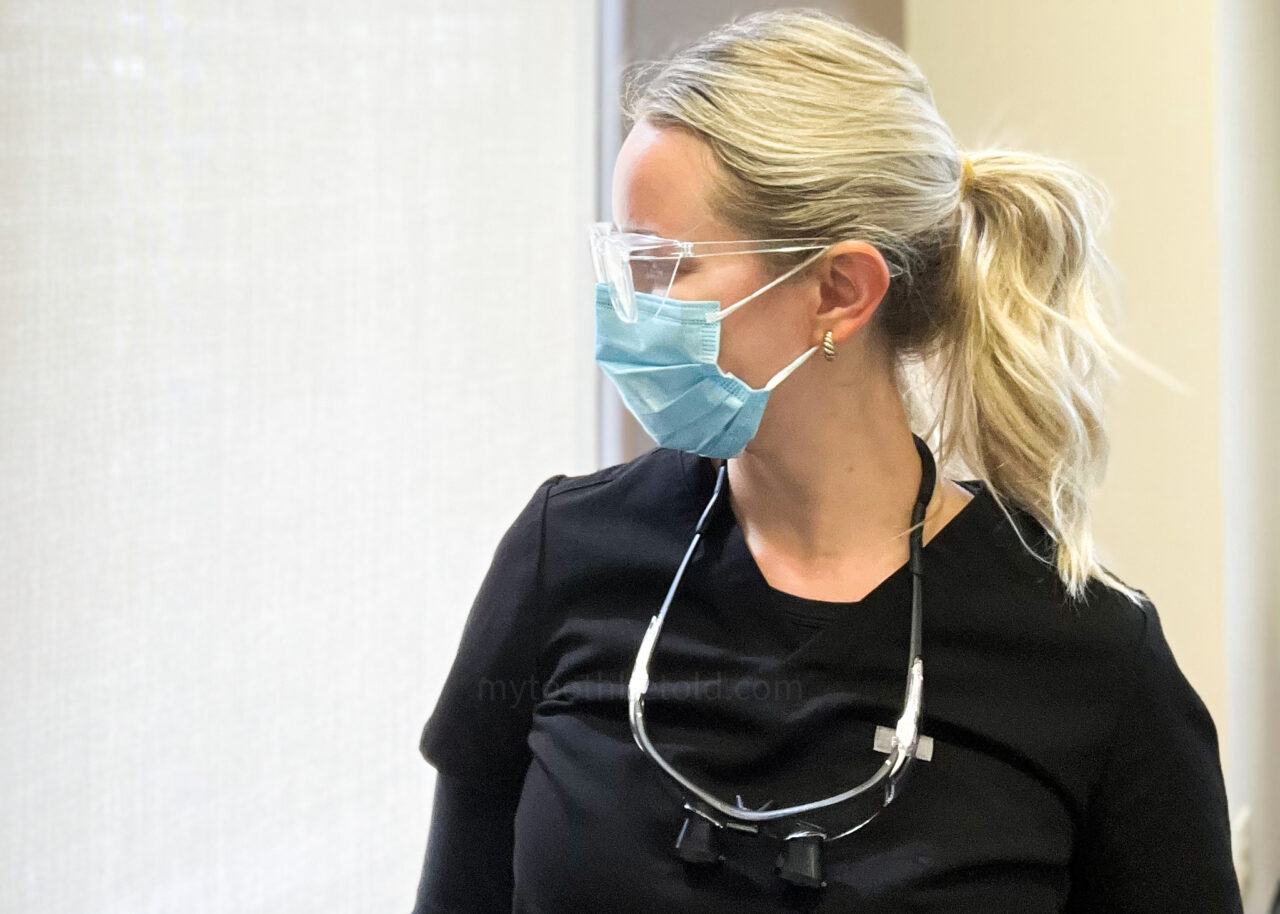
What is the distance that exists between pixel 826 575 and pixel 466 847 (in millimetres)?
450

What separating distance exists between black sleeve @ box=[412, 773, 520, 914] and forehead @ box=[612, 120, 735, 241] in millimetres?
574

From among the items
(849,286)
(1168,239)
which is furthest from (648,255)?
(1168,239)

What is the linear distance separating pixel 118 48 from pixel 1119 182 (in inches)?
54.9

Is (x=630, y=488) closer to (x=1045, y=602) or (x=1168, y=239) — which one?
(x=1045, y=602)

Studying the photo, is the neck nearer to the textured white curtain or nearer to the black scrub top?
the black scrub top

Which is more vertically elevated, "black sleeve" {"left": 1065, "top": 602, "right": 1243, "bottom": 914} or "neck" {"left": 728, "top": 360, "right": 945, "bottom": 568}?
"neck" {"left": 728, "top": 360, "right": 945, "bottom": 568}

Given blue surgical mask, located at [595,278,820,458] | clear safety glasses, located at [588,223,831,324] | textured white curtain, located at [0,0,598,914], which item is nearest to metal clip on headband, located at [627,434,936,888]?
blue surgical mask, located at [595,278,820,458]

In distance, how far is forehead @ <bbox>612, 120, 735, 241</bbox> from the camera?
3.26 feet

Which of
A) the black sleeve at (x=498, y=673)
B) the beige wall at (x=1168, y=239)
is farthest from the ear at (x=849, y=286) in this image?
the beige wall at (x=1168, y=239)

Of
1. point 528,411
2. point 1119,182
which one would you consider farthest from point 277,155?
point 1119,182

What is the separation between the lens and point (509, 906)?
3.82 ft

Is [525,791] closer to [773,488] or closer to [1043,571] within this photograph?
[773,488]

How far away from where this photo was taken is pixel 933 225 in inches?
41.9

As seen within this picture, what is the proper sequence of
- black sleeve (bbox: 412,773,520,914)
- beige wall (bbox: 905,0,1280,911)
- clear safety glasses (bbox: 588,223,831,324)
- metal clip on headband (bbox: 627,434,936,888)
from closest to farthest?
metal clip on headband (bbox: 627,434,936,888) < clear safety glasses (bbox: 588,223,831,324) < black sleeve (bbox: 412,773,520,914) < beige wall (bbox: 905,0,1280,911)
